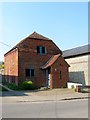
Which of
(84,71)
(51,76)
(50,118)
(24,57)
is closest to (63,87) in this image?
(51,76)

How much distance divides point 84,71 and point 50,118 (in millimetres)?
22884

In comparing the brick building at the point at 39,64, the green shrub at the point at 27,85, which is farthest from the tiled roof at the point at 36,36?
the green shrub at the point at 27,85

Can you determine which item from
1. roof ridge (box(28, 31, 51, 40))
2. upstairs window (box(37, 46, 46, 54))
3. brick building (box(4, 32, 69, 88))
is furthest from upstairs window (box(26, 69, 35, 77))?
roof ridge (box(28, 31, 51, 40))

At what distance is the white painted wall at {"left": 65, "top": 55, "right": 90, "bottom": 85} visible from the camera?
32.0 m

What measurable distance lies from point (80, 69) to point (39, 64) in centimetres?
623

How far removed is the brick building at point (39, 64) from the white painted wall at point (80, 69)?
3070mm

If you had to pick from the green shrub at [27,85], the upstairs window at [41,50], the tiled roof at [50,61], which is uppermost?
the upstairs window at [41,50]

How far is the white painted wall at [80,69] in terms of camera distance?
1259 inches

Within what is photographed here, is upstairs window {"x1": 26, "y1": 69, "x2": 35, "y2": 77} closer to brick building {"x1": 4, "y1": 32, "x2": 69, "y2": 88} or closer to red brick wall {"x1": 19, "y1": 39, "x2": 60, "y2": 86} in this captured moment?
brick building {"x1": 4, "y1": 32, "x2": 69, "y2": 88}

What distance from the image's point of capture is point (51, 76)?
29781mm

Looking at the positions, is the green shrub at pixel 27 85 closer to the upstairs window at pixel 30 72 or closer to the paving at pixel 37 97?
the upstairs window at pixel 30 72

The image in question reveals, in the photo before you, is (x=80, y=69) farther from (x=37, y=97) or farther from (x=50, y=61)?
(x=37, y=97)

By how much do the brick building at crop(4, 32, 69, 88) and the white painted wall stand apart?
3.07 meters

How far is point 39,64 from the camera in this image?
32.1 m
